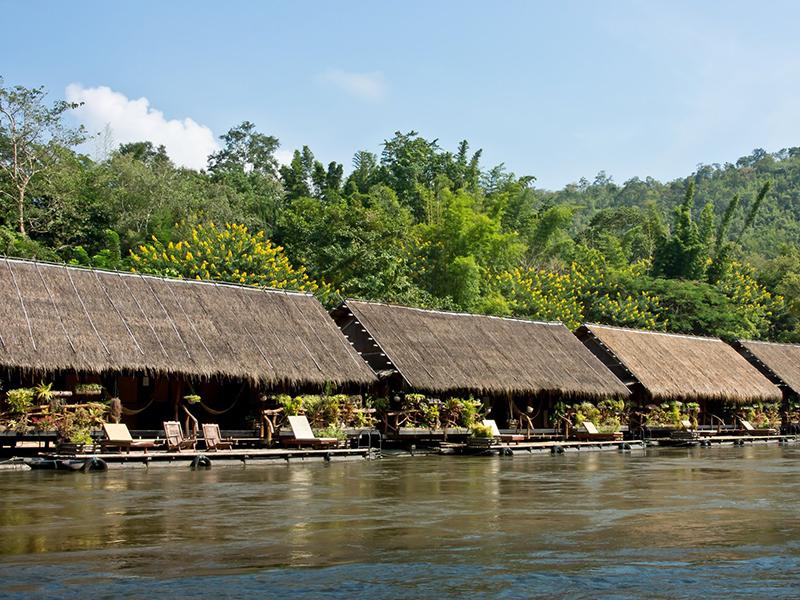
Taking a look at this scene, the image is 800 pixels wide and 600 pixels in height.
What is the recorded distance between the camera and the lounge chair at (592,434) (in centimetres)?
2931

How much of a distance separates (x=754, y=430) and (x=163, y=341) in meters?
24.3

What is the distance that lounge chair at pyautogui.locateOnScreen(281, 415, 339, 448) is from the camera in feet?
71.7

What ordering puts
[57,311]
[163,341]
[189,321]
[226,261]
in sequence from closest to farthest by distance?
[57,311] → [163,341] → [189,321] → [226,261]

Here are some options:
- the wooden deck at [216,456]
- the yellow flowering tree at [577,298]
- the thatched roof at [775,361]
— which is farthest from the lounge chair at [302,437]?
the thatched roof at [775,361]

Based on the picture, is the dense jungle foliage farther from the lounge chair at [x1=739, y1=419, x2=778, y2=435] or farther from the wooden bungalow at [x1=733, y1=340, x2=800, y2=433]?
the lounge chair at [x1=739, y1=419, x2=778, y2=435]

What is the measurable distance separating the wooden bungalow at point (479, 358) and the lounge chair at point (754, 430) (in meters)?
7.28

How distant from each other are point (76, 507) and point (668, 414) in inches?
993

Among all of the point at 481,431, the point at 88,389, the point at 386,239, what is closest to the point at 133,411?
the point at 88,389

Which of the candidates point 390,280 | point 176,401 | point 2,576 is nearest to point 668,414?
point 390,280

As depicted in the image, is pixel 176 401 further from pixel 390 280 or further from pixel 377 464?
pixel 390 280

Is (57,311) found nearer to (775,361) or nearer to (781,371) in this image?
(781,371)

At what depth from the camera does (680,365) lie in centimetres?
3534

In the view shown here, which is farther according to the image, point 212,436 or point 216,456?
point 212,436

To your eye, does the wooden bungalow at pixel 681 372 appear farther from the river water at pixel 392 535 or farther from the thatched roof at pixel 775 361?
the river water at pixel 392 535
